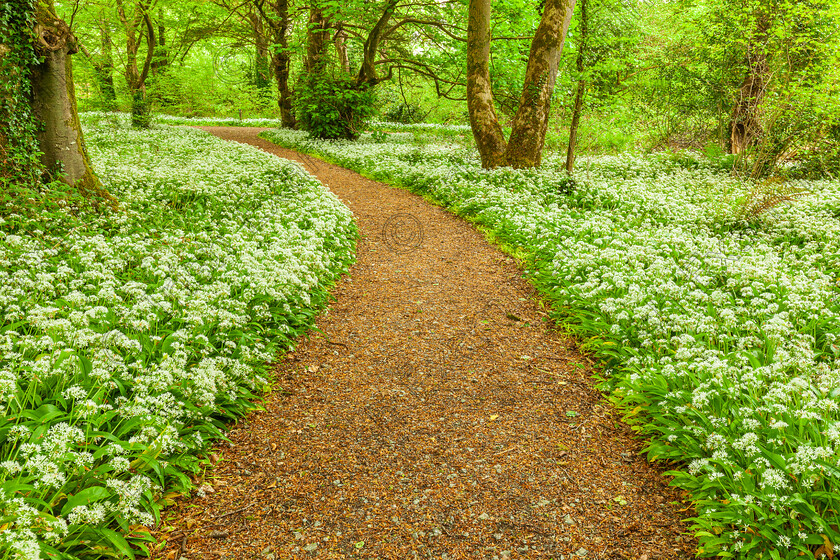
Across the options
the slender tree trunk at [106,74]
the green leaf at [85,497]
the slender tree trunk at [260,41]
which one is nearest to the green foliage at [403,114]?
the slender tree trunk at [260,41]

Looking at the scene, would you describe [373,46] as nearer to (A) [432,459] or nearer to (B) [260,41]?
(B) [260,41]

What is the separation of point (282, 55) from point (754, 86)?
67.8 feet

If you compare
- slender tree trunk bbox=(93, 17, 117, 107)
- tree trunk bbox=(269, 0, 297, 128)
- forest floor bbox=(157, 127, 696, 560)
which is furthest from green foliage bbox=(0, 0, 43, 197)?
slender tree trunk bbox=(93, 17, 117, 107)

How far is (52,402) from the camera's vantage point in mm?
3402

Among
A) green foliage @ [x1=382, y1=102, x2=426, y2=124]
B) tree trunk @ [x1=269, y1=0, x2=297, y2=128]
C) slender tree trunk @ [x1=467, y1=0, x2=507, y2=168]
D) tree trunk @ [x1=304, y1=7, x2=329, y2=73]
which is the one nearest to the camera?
slender tree trunk @ [x1=467, y1=0, x2=507, y2=168]

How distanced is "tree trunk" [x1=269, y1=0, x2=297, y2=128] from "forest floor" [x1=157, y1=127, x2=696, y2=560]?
19.8 m

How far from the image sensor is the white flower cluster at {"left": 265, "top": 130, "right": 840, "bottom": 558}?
3113 millimetres

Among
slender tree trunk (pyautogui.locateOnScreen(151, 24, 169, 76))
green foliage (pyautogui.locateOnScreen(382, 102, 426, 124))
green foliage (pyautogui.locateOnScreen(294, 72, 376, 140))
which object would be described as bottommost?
green foliage (pyautogui.locateOnScreen(294, 72, 376, 140))

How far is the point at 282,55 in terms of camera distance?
24172 mm

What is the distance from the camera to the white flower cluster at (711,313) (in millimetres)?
3113

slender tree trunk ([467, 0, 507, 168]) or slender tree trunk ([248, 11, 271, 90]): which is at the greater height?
slender tree trunk ([248, 11, 271, 90])

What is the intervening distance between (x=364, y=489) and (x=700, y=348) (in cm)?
325

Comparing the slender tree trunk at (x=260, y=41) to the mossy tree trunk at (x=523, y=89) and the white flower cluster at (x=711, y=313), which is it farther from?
the white flower cluster at (x=711, y=313)

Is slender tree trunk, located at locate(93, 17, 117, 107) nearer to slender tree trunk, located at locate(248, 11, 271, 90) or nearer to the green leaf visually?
slender tree trunk, located at locate(248, 11, 271, 90)
